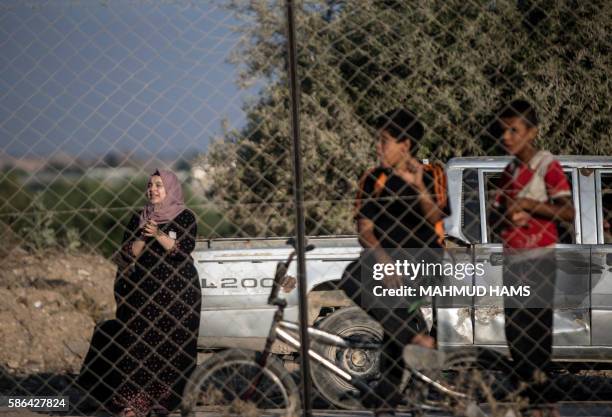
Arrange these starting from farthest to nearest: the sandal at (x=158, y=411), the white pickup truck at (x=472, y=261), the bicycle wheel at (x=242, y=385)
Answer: the white pickup truck at (x=472, y=261)
the sandal at (x=158, y=411)
the bicycle wheel at (x=242, y=385)

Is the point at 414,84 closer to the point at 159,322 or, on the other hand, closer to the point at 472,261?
the point at 472,261

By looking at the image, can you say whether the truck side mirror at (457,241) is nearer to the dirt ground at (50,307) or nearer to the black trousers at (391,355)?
the black trousers at (391,355)

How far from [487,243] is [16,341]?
5035 mm

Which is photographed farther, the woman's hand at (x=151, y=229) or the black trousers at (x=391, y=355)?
the woman's hand at (x=151, y=229)

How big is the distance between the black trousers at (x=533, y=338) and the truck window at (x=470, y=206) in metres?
1.91

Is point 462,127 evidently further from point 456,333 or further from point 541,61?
point 456,333

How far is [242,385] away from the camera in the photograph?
4.95 meters

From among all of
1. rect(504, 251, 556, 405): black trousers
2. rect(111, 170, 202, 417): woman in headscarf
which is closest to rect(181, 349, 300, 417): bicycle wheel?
rect(111, 170, 202, 417): woman in headscarf

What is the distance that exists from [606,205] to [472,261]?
122 cm

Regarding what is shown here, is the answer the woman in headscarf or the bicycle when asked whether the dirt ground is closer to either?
the woman in headscarf

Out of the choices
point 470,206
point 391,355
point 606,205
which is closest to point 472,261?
point 470,206

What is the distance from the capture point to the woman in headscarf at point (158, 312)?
211 inches

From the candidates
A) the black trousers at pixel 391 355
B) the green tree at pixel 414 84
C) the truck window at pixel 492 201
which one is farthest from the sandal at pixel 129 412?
the green tree at pixel 414 84

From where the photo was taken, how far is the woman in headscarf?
535 cm
